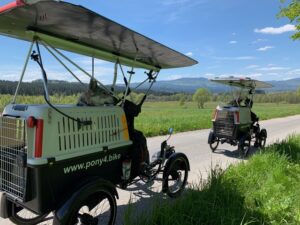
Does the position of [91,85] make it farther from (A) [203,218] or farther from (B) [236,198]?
(B) [236,198]

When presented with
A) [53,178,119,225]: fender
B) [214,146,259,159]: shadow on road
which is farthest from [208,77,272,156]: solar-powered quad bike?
[53,178,119,225]: fender

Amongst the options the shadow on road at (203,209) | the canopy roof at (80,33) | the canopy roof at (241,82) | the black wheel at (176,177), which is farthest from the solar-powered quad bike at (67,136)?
the canopy roof at (241,82)

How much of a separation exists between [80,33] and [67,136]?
4.33ft

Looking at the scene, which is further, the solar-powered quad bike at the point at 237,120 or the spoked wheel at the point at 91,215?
the solar-powered quad bike at the point at 237,120

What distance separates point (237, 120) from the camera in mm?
10031

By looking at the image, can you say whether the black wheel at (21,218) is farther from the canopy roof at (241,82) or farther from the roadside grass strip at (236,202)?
the canopy roof at (241,82)

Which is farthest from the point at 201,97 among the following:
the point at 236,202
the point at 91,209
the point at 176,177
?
the point at 91,209

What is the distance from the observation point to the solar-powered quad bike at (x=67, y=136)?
3.36 metres

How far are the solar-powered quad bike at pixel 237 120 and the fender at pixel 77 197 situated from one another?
700 centimetres

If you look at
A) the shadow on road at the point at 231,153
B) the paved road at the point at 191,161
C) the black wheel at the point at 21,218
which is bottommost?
the shadow on road at the point at 231,153

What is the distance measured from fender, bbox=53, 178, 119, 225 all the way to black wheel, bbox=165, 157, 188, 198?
1840mm

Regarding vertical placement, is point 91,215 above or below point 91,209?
below

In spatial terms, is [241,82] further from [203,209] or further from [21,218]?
[21,218]

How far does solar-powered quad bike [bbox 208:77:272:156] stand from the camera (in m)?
10.1
